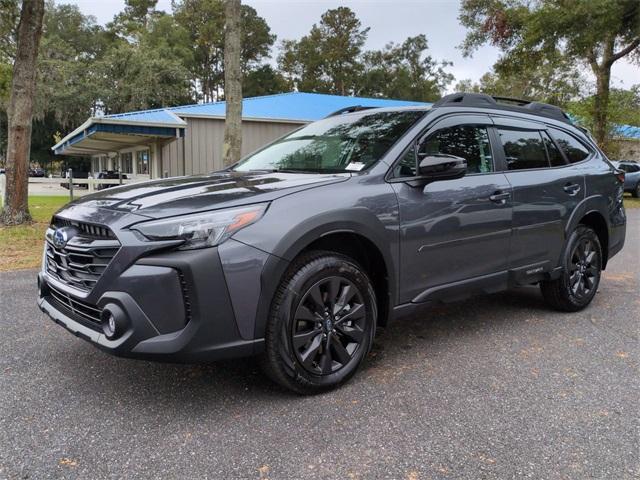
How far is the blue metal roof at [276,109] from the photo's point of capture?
17.8 metres

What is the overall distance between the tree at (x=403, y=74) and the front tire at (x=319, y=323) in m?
54.4

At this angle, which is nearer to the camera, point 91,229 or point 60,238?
point 91,229

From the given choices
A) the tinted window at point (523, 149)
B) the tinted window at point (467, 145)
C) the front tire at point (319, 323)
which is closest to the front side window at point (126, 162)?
the tinted window at point (523, 149)

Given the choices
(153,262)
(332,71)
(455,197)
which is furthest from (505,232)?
(332,71)

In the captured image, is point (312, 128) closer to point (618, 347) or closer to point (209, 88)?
point (618, 347)

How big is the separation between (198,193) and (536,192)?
280 centimetres

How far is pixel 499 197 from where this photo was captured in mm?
3795

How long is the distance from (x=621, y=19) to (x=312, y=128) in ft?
64.2

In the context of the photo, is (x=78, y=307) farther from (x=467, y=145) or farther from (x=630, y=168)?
(x=630, y=168)

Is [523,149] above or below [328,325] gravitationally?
above

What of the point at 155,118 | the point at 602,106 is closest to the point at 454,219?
the point at 155,118

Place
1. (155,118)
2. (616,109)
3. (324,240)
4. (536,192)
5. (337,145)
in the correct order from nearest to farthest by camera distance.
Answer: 1. (324,240)
2. (337,145)
3. (536,192)
4. (155,118)
5. (616,109)

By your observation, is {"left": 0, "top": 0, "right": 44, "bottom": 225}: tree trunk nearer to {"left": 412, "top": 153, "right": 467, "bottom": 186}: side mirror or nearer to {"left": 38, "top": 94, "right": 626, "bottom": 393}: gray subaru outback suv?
{"left": 38, "top": 94, "right": 626, "bottom": 393}: gray subaru outback suv

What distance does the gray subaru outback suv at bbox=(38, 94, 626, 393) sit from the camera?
2.48 m
